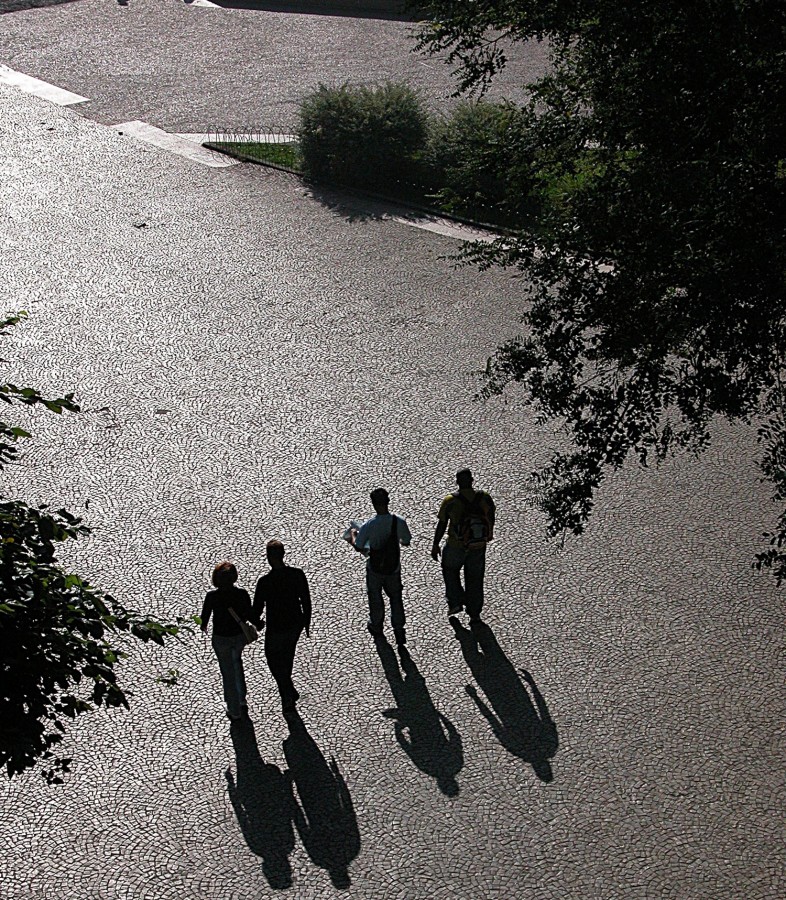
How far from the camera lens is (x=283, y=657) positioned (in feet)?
27.3

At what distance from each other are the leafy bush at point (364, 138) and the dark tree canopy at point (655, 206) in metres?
12.1

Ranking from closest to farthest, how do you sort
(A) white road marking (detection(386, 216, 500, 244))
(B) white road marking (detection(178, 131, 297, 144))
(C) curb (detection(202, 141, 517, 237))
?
(A) white road marking (detection(386, 216, 500, 244))
(C) curb (detection(202, 141, 517, 237))
(B) white road marking (detection(178, 131, 297, 144))

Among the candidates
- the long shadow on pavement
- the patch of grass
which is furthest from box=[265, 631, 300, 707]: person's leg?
the long shadow on pavement

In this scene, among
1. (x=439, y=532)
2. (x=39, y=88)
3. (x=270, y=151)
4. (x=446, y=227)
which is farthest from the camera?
(x=39, y=88)

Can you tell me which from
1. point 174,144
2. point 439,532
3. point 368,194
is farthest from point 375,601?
point 174,144

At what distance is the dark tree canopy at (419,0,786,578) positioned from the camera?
6.10 m

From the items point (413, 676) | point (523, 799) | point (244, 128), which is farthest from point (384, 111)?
point (523, 799)

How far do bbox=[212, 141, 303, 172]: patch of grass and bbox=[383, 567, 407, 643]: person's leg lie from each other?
1262 centimetres

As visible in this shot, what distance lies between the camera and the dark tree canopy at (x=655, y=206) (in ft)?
20.0

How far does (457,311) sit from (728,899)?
31.1ft

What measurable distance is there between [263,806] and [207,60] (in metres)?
22.5

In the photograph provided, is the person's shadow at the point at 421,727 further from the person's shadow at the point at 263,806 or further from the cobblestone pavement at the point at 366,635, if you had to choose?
the person's shadow at the point at 263,806

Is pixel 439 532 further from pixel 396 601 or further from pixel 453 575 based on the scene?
pixel 396 601

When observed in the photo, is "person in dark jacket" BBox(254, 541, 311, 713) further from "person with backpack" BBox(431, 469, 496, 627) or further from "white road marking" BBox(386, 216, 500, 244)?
"white road marking" BBox(386, 216, 500, 244)
